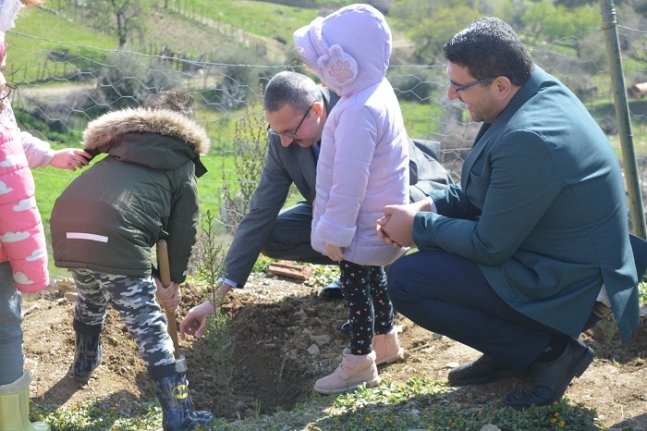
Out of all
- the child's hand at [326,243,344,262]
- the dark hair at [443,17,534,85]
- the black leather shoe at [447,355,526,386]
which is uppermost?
the dark hair at [443,17,534,85]

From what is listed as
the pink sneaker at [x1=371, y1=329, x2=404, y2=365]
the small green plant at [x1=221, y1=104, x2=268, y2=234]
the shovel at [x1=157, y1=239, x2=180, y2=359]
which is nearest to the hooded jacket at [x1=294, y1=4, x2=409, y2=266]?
the pink sneaker at [x1=371, y1=329, x2=404, y2=365]

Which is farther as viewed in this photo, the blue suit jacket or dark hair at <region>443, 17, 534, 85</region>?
dark hair at <region>443, 17, 534, 85</region>

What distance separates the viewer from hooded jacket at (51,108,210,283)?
3.41 m

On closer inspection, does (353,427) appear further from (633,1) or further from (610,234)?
(633,1)

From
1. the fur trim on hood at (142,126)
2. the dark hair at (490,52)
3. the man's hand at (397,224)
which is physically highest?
the dark hair at (490,52)

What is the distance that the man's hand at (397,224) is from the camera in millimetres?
3580

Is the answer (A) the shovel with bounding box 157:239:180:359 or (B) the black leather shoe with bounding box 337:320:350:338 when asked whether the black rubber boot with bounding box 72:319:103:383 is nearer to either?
(A) the shovel with bounding box 157:239:180:359

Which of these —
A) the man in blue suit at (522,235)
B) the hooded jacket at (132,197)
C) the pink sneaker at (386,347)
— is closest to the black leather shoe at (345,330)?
the pink sneaker at (386,347)

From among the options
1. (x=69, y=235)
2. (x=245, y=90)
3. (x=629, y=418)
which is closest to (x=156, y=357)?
(x=69, y=235)

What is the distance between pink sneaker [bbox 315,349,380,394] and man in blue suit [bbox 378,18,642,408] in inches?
18.7

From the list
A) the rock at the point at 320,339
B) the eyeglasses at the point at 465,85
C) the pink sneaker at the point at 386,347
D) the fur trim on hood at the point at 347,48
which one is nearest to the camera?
the eyeglasses at the point at 465,85

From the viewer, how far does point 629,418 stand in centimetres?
349

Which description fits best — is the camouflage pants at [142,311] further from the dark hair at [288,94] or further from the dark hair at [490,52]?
the dark hair at [490,52]

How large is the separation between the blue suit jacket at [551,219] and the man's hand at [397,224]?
0.21m
